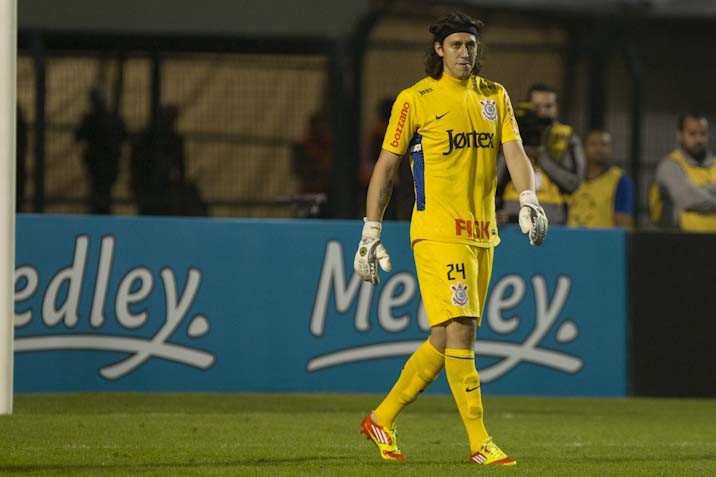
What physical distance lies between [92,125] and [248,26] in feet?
6.83

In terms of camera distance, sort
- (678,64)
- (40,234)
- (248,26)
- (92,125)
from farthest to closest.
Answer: (678,64), (248,26), (92,125), (40,234)

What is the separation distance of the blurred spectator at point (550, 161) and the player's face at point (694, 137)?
1.06m

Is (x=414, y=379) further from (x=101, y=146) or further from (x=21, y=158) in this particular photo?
(x=101, y=146)

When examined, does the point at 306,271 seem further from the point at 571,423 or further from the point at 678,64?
the point at 678,64

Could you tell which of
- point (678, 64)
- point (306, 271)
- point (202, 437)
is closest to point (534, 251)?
point (306, 271)

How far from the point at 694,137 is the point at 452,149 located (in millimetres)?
6465

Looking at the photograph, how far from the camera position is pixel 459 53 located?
27.6ft

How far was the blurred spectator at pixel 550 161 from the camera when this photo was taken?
44.7ft

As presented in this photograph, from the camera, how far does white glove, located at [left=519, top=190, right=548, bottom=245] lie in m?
8.23

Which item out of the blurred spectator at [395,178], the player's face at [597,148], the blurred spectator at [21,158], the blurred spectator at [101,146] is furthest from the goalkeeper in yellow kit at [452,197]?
the blurred spectator at [101,146]

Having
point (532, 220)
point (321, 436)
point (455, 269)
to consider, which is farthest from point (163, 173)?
point (532, 220)

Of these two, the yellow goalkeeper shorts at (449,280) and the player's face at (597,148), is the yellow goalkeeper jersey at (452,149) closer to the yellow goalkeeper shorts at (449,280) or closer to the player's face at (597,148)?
the yellow goalkeeper shorts at (449,280)

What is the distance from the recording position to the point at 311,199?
1366 cm

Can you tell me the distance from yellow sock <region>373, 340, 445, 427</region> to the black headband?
1551mm
